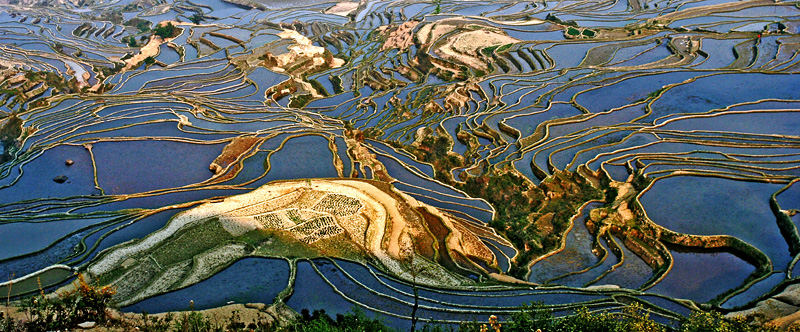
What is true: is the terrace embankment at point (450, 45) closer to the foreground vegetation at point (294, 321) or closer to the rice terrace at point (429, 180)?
the rice terrace at point (429, 180)

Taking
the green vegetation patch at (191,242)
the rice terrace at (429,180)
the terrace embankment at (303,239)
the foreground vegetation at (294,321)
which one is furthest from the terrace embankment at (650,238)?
the green vegetation patch at (191,242)

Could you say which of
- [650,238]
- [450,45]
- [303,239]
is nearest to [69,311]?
[303,239]

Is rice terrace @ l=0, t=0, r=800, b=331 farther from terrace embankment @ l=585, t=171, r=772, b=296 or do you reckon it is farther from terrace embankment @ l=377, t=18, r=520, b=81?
terrace embankment @ l=377, t=18, r=520, b=81

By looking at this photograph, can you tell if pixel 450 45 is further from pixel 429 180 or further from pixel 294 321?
pixel 294 321

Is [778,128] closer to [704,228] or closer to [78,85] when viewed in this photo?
[704,228]

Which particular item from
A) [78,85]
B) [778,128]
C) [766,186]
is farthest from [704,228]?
[78,85]

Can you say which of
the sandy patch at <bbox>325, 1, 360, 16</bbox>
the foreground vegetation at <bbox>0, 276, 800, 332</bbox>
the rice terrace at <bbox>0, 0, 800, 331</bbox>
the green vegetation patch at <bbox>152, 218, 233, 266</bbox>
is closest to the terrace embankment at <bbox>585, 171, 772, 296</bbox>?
the rice terrace at <bbox>0, 0, 800, 331</bbox>
